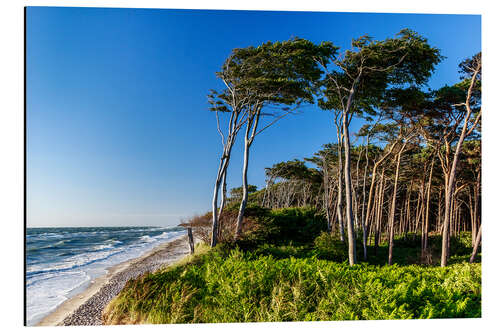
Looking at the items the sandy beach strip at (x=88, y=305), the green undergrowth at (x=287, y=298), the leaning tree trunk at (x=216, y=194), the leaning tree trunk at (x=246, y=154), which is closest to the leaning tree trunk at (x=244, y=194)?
the leaning tree trunk at (x=246, y=154)

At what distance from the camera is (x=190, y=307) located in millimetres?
3408

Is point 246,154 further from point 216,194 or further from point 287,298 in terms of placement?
point 287,298

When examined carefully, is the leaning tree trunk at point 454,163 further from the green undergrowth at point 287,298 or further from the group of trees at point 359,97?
the green undergrowth at point 287,298

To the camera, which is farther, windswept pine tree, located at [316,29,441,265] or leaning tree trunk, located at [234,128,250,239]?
leaning tree trunk, located at [234,128,250,239]

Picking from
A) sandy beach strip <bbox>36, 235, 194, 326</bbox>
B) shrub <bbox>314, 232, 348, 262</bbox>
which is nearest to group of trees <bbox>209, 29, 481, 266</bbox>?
shrub <bbox>314, 232, 348, 262</bbox>

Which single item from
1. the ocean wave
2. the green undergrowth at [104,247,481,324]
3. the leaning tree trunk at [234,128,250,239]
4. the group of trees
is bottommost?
the ocean wave

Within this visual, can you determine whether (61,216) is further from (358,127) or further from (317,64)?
(358,127)

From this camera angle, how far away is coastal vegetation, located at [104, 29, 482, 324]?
330 centimetres

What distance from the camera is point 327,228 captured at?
41.4 ft

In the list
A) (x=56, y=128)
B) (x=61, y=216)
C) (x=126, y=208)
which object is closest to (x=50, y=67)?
(x=56, y=128)

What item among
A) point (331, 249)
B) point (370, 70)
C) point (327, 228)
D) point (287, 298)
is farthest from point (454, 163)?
point (327, 228)

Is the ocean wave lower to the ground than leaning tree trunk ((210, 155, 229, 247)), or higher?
lower

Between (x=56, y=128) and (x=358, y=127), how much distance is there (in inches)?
363

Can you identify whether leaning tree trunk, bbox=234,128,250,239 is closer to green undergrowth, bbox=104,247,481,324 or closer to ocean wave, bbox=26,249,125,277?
green undergrowth, bbox=104,247,481,324
